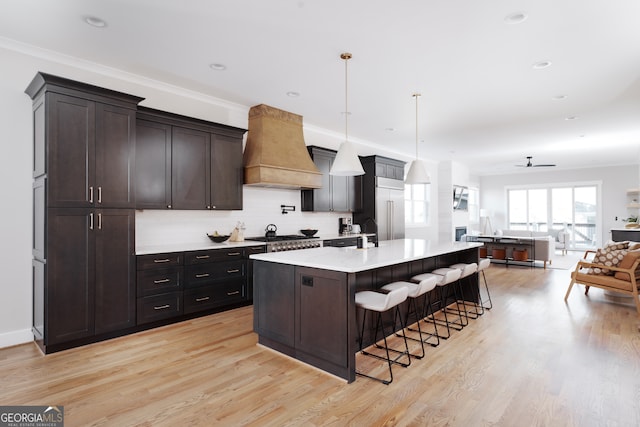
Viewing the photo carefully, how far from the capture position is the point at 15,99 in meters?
3.38

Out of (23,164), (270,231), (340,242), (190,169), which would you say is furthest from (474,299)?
(23,164)

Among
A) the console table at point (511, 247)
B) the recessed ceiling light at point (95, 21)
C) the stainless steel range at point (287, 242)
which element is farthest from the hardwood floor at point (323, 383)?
the console table at point (511, 247)

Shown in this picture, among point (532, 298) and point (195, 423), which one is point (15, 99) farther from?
point (532, 298)

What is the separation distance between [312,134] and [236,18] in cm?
359

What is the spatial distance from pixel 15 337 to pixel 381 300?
348cm

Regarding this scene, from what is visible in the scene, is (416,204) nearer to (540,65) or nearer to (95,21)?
(540,65)

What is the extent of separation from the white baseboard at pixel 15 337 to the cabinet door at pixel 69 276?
54 cm

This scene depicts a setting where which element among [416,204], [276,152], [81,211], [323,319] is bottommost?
[323,319]

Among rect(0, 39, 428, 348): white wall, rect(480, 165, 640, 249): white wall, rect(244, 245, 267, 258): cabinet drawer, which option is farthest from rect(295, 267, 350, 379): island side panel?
rect(480, 165, 640, 249): white wall

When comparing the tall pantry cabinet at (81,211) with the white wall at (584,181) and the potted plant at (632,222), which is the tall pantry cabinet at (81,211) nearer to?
the potted plant at (632,222)

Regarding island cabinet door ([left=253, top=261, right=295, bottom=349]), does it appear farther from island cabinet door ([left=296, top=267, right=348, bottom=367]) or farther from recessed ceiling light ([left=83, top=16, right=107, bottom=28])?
recessed ceiling light ([left=83, top=16, right=107, bottom=28])

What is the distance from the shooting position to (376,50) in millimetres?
3412

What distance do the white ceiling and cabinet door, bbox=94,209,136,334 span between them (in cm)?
168

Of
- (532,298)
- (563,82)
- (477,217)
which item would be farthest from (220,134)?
(477,217)
